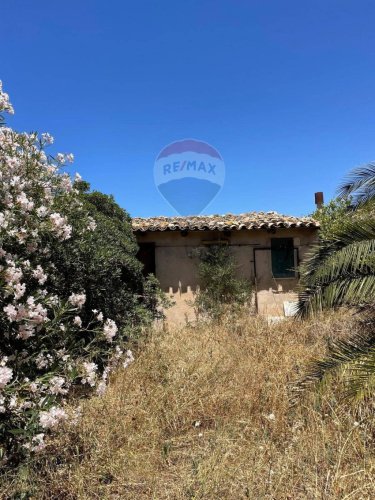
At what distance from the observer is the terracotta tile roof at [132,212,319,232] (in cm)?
1082

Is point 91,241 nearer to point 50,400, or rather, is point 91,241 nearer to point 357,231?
point 50,400

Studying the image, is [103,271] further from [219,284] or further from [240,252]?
[240,252]

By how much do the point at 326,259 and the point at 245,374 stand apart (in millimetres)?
1565

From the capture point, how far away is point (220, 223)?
434 inches

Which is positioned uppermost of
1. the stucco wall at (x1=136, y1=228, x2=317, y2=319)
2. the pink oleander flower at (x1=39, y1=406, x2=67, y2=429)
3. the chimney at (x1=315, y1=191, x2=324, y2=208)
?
the chimney at (x1=315, y1=191, x2=324, y2=208)

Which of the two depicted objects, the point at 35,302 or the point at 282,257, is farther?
the point at 282,257

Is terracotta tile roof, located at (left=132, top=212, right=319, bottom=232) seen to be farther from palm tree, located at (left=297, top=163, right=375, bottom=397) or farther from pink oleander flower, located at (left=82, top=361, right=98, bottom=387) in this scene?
pink oleander flower, located at (left=82, top=361, right=98, bottom=387)

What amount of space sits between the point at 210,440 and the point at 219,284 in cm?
750

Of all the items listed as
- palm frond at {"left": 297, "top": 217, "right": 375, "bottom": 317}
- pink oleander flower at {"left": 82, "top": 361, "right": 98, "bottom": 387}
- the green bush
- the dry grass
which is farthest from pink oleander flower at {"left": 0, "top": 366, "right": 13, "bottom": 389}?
palm frond at {"left": 297, "top": 217, "right": 375, "bottom": 317}

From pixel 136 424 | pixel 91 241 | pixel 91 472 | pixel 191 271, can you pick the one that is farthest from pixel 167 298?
pixel 91 472

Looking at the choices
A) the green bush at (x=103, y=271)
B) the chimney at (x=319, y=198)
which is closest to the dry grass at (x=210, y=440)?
the green bush at (x=103, y=271)

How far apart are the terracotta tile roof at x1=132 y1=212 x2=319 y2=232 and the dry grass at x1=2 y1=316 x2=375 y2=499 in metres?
6.17

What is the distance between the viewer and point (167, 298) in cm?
1056

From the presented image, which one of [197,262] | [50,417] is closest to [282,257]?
[197,262]
